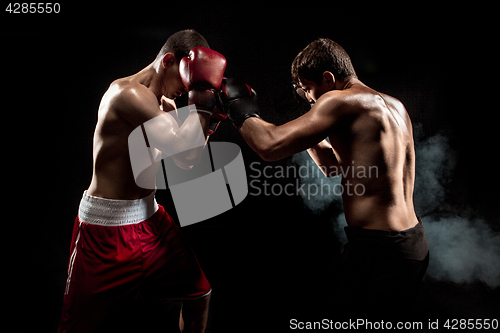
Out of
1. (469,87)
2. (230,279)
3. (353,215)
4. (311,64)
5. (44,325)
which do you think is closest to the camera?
(353,215)

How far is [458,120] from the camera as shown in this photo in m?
2.32

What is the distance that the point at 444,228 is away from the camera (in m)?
2.34

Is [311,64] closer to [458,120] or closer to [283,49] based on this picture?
[283,49]

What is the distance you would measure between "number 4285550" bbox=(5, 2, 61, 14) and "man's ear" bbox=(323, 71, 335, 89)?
2.27 m

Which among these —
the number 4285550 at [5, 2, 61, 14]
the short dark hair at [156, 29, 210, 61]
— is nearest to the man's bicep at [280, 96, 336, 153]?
the short dark hair at [156, 29, 210, 61]

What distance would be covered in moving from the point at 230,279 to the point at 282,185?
0.96 metres

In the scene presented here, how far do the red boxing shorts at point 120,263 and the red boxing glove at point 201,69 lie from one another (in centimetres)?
62

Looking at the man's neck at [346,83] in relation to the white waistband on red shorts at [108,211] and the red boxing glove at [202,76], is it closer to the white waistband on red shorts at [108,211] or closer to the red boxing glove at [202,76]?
the red boxing glove at [202,76]

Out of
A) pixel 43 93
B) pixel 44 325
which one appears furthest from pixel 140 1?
pixel 44 325

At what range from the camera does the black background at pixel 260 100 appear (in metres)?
2.28

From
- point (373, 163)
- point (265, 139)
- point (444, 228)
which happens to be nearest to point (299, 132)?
point (265, 139)

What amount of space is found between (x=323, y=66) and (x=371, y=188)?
2.13 ft

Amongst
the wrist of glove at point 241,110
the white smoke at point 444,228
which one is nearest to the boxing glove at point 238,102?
the wrist of glove at point 241,110

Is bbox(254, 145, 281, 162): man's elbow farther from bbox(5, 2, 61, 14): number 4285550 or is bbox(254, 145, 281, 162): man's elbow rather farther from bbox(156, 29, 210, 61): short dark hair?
→ bbox(5, 2, 61, 14): number 4285550
